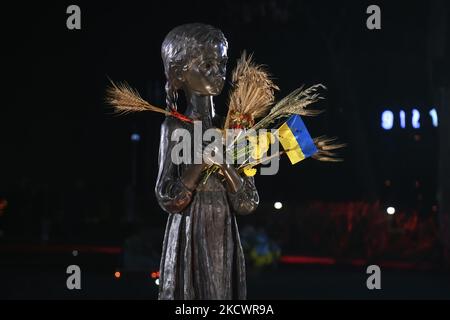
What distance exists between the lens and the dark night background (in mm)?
11109

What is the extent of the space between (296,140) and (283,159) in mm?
7209

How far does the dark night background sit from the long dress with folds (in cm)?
494

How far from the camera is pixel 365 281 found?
9625 mm

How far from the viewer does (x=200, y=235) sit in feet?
15.8

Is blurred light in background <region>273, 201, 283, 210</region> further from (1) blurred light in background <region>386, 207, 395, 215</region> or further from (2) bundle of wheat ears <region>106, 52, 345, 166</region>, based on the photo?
(2) bundle of wheat ears <region>106, 52, 345, 166</region>

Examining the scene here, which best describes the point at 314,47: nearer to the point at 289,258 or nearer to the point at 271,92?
the point at 289,258

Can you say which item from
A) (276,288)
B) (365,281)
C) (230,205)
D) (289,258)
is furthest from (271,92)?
(289,258)

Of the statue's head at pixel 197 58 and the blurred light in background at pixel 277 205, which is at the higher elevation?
the statue's head at pixel 197 58

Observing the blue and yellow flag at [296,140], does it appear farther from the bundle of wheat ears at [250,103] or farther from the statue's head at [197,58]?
the statue's head at [197,58]

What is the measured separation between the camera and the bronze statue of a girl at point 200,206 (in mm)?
4820

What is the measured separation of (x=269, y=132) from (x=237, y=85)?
29cm

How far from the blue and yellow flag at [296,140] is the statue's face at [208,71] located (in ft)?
1.37

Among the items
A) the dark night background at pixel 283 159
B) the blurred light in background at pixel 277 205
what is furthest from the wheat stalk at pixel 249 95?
the blurred light in background at pixel 277 205

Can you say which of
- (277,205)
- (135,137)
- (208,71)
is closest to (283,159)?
(277,205)
